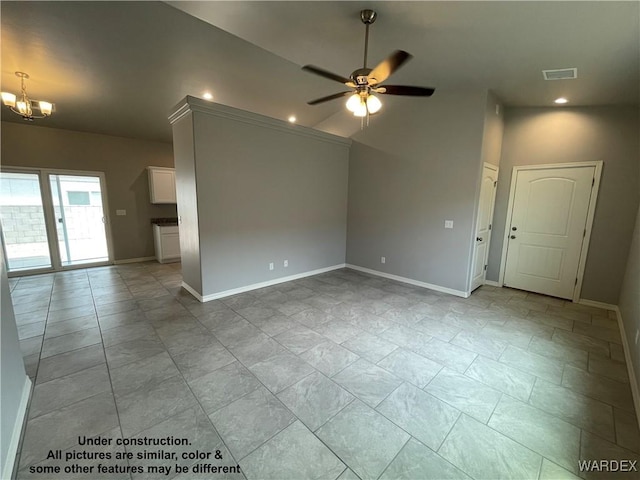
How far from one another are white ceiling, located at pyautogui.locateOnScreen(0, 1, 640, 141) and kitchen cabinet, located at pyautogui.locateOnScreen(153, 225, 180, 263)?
8.12 ft

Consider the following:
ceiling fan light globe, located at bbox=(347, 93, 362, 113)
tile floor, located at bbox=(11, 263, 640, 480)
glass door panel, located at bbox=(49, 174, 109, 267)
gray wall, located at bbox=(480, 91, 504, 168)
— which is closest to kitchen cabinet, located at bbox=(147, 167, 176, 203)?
glass door panel, located at bbox=(49, 174, 109, 267)

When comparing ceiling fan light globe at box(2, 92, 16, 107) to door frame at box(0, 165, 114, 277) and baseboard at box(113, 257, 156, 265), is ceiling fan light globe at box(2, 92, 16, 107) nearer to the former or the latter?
door frame at box(0, 165, 114, 277)

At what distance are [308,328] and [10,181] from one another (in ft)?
19.7

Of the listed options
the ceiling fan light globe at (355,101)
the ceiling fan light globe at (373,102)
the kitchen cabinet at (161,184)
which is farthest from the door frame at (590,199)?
the kitchen cabinet at (161,184)

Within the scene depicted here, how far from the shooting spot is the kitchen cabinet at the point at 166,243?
5887mm

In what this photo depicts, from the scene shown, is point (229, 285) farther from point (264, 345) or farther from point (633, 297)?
point (633, 297)

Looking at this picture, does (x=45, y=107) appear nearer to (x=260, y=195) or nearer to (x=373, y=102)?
(x=260, y=195)

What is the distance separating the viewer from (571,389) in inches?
83.3

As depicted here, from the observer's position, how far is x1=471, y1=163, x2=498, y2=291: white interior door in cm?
407

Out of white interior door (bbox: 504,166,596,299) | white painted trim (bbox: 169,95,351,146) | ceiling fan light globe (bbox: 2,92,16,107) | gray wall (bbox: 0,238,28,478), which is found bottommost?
gray wall (bbox: 0,238,28,478)

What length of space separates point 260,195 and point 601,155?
494cm

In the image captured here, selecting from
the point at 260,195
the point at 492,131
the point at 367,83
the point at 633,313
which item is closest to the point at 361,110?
the point at 367,83

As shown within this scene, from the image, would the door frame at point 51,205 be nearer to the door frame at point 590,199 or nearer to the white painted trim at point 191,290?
the white painted trim at point 191,290

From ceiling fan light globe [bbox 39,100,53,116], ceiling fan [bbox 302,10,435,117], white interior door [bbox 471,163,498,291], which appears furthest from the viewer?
white interior door [bbox 471,163,498,291]
